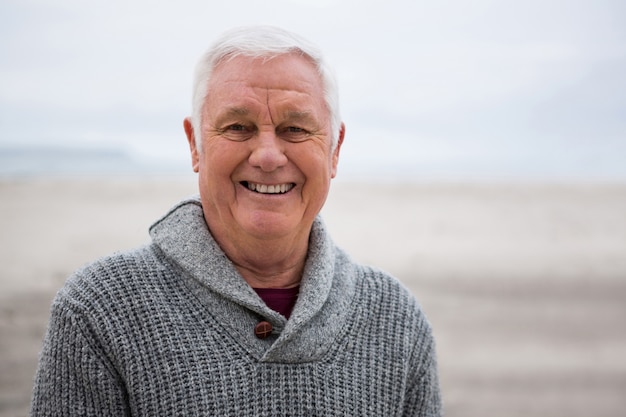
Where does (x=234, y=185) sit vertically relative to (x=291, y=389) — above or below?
above

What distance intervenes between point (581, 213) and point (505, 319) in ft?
30.3

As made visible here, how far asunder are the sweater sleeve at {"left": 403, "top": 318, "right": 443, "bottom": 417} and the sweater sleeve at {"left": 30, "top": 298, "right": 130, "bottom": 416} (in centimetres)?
82

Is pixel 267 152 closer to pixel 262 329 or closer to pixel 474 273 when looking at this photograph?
pixel 262 329

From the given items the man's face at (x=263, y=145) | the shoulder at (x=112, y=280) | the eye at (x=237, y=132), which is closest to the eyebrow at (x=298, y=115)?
the man's face at (x=263, y=145)

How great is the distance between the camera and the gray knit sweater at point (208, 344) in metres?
1.72

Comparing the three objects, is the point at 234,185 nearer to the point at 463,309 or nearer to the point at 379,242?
the point at 463,309

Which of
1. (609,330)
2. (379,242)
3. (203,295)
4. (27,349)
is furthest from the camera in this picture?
(379,242)

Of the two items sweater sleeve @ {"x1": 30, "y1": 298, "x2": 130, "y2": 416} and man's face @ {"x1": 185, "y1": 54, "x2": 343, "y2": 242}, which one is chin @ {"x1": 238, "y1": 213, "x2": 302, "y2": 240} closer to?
man's face @ {"x1": 185, "y1": 54, "x2": 343, "y2": 242}

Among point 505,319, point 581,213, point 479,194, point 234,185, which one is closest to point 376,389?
point 234,185

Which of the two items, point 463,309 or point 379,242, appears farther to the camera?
point 379,242

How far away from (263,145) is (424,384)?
2.83ft

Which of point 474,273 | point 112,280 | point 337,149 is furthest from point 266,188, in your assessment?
point 474,273

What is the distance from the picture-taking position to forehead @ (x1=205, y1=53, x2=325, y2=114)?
70.5 inches

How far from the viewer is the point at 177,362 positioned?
1.75 m
